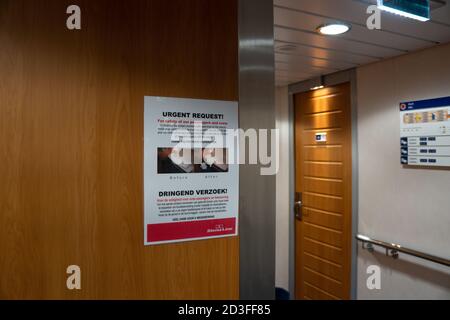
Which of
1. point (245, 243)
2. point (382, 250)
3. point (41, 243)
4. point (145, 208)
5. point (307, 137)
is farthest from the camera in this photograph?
point (307, 137)

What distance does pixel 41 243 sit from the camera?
82cm

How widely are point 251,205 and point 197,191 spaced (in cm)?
19

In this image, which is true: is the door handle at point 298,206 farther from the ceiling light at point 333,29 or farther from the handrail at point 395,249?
the ceiling light at point 333,29

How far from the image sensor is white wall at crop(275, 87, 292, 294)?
3385mm

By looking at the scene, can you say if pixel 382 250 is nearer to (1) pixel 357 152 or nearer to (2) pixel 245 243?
(1) pixel 357 152

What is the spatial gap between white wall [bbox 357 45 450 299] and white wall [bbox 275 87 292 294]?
89 cm

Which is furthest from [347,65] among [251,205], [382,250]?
[251,205]

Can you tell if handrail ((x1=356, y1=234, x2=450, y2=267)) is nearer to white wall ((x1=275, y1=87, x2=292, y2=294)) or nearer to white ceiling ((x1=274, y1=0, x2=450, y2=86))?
white wall ((x1=275, y1=87, x2=292, y2=294))

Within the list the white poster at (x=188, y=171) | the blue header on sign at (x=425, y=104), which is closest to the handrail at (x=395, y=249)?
the blue header on sign at (x=425, y=104)

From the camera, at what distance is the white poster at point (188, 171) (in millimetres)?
927

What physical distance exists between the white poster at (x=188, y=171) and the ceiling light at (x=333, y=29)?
0.93m

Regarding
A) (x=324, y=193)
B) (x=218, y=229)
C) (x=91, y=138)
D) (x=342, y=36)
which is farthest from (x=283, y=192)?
(x=91, y=138)

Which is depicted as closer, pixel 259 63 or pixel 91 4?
pixel 91 4

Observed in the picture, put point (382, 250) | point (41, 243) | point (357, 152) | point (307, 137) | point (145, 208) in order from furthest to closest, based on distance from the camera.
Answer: point (307, 137) → point (357, 152) → point (382, 250) → point (145, 208) → point (41, 243)
